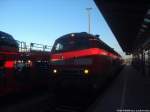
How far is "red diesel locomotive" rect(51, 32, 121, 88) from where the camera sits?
1291 centimetres

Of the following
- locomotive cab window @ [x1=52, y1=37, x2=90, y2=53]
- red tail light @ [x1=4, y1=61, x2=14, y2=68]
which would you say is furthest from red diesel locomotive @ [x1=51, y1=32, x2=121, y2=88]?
red tail light @ [x1=4, y1=61, x2=14, y2=68]

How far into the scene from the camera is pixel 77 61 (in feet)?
43.0

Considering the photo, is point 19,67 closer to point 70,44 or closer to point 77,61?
point 70,44

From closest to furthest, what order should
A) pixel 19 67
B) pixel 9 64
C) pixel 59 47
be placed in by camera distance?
pixel 9 64
pixel 19 67
pixel 59 47

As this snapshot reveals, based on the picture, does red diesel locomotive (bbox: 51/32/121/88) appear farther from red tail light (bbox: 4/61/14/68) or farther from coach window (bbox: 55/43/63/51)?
red tail light (bbox: 4/61/14/68)

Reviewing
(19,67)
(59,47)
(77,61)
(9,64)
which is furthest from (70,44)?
(9,64)

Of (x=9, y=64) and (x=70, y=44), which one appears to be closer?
(x=9, y=64)

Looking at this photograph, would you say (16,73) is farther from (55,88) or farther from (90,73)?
(90,73)

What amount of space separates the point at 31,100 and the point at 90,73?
3136mm

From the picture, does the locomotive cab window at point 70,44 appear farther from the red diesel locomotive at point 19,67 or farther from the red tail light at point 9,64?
the red tail light at point 9,64


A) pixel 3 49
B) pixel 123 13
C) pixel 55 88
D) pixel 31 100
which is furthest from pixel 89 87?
pixel 123 13

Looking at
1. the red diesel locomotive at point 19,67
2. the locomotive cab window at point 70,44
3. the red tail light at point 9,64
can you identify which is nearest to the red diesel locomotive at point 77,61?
the locomotive cab window at point 70,44

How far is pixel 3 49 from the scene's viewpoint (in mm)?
12797

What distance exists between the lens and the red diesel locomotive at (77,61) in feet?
42.3
